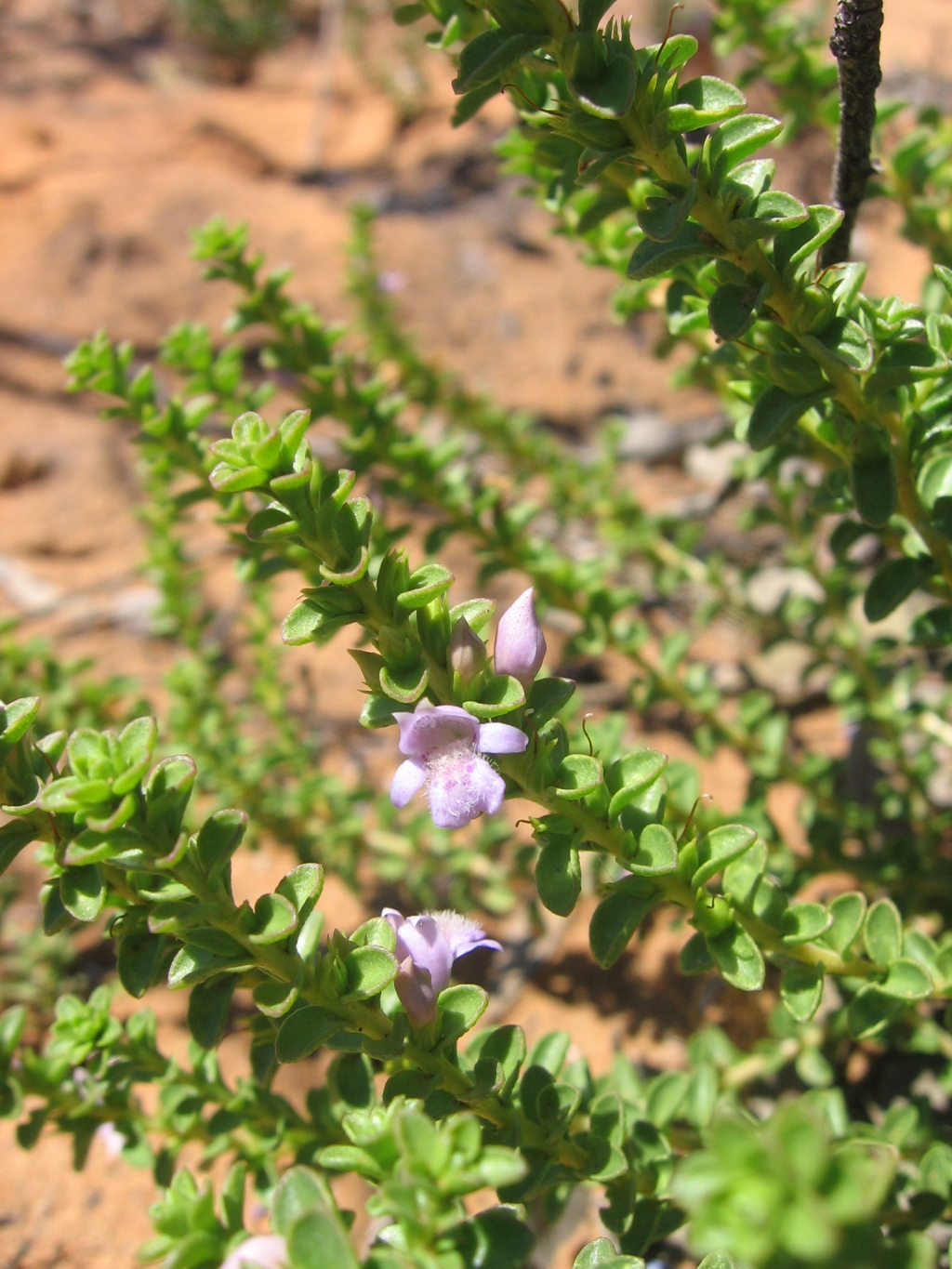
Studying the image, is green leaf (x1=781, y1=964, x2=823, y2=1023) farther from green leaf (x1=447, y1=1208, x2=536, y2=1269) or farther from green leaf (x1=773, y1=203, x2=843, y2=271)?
green leaf (x1=773, y1=203, x2=843, y2=271)

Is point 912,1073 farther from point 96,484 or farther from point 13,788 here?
point 96,484

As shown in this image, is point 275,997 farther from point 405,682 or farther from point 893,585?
point 893,585

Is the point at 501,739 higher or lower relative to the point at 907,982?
higher

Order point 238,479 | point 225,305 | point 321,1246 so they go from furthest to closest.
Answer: point 225,305 < point 238,479 < point 321,1246

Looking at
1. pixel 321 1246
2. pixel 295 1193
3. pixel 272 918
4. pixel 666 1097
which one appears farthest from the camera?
pixel 666 1097

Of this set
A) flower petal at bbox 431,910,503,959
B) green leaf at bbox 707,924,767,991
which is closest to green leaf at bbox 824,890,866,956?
green leaf at bbox 707,924,767,991

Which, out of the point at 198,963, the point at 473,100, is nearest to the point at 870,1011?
the point at 198,963

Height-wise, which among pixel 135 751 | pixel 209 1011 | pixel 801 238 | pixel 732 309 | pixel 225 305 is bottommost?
pixel 225 305
